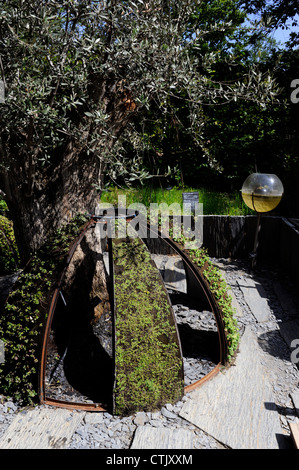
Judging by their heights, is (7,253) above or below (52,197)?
below

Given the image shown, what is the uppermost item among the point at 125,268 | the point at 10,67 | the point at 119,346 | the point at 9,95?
the point at 10,67

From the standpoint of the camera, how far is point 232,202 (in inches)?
326

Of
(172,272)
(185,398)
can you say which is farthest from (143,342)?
(172,272)

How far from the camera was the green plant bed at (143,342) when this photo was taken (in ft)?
10.3

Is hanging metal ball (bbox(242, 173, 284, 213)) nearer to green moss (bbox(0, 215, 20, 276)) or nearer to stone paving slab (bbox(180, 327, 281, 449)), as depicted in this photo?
stone paving slab (bbox(180, 327, 281, 449))

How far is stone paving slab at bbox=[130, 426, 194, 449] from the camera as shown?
275cm

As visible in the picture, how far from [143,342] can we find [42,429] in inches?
41.1

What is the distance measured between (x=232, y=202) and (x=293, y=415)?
221 inches

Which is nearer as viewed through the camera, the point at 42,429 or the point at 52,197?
the point at 42,429

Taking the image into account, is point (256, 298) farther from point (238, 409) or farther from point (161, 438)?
point (161, 438)

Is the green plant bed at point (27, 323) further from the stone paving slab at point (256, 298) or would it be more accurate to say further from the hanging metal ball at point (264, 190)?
the hanging metal ball at point (264, 190)

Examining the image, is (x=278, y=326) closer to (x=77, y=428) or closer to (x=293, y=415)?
(x=293, y=415)

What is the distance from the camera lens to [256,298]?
5660mm
